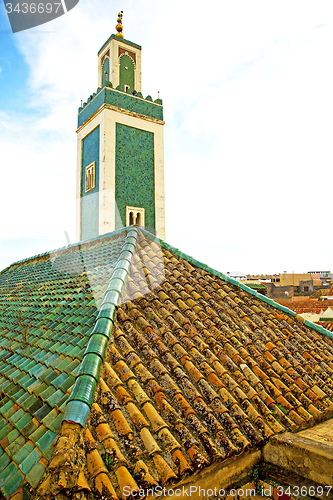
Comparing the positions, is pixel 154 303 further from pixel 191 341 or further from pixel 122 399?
pixel 122 399

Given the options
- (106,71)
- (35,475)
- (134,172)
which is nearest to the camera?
(35,475)

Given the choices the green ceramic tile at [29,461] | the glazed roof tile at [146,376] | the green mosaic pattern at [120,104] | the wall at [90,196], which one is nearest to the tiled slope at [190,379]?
the glazed roof tile at [146,376]

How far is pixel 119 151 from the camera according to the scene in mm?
13961

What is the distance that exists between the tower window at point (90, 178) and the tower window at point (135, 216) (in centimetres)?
203

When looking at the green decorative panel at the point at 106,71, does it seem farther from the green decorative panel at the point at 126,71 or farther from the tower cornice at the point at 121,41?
the tower cornice at the point at 121,41

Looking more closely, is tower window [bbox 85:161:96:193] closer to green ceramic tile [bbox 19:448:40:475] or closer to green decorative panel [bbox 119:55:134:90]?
green decorative panel [bbox 119:55:134:90]

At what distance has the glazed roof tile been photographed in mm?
2193

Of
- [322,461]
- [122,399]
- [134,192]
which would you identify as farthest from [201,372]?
[134,192]

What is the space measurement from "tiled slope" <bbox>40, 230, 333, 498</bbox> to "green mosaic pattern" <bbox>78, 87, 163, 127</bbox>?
1105cm

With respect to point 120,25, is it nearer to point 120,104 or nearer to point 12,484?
point 120,104

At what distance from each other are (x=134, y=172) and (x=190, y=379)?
12269 millimetres

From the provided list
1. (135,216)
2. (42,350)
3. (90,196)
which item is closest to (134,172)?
(135,216)

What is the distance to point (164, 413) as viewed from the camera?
2.61 m

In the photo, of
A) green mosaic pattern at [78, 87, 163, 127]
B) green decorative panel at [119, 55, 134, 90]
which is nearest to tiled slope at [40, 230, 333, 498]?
green mosaic pattern at [78, 87, 163, 127]
